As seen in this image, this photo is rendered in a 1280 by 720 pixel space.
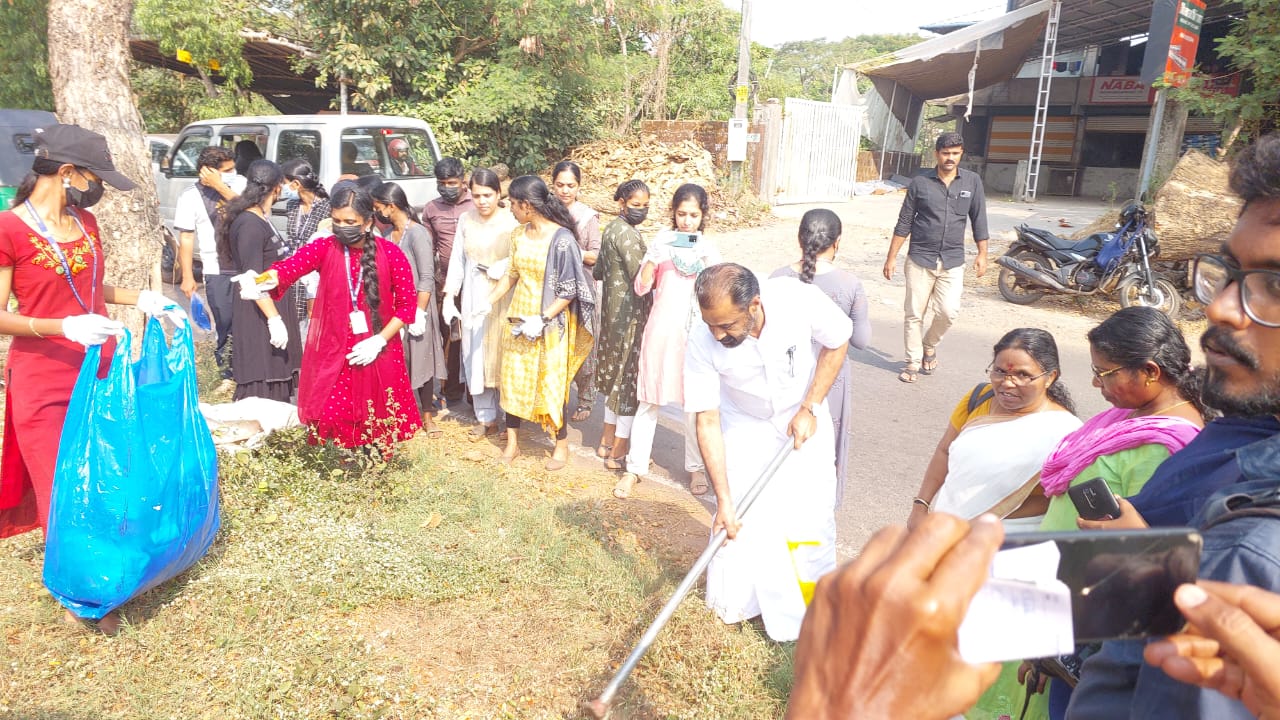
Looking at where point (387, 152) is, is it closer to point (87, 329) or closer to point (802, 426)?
point (87, 329)

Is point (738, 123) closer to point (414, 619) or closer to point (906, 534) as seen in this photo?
point (414, 619)

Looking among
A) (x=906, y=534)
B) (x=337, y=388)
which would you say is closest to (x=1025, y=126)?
(x=337, y=388)

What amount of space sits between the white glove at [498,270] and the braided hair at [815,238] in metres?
1.84

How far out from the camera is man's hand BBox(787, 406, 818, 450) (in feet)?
9.83

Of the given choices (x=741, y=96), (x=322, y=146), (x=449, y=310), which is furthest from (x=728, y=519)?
(x=741, y=96)

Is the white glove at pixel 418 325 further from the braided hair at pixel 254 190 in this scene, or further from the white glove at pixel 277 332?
the braided hair at pixel 254 190

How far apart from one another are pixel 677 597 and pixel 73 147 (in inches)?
114

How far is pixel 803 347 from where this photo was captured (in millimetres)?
3074

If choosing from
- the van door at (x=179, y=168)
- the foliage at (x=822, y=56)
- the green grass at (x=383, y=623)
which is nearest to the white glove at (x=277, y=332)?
the green grass at (x=383, y=623)

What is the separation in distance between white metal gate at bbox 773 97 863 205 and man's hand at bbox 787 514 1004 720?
51.0ft

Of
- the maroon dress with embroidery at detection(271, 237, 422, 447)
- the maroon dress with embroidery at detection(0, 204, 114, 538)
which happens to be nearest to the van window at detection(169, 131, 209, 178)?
the maroon dress with embroidery at detection(271, 237, 422, 447)

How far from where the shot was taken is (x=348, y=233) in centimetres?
383

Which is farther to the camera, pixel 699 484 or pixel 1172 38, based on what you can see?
pixel 1172 38

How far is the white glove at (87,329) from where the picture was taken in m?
2.91
